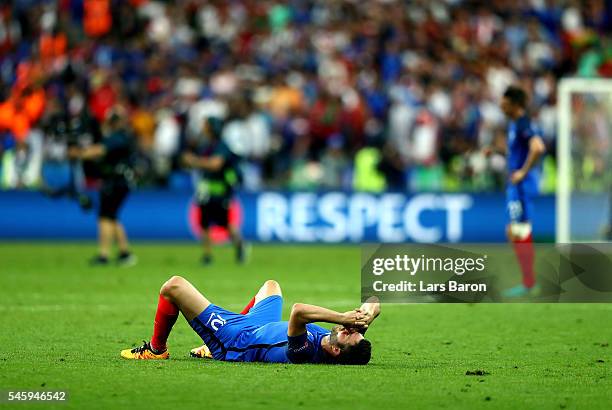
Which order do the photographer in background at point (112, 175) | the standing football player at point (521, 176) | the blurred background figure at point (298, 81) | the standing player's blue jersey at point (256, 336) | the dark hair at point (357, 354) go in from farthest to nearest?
the blurred background figure at point (298, 81)
the photographer in background at point (112, 175)
the standing football player at point (521, 176)
the standing player's blue jersey at point (256, 336)
the dark hair at point (357, 354)

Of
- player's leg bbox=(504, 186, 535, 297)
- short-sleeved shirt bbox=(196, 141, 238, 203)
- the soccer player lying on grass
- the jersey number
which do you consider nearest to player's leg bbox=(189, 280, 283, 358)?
the soccer player lying on grass

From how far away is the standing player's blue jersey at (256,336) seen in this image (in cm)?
970

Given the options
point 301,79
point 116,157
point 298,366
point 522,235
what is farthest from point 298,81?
point 298,366

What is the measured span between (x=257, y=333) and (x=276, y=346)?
0.18 meters

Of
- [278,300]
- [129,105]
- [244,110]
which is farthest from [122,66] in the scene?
[278,300]

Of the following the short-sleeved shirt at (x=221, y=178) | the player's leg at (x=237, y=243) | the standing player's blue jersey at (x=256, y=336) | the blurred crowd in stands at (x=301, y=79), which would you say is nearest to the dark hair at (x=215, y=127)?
the short-sleeved shirt at (x=221, y=178)

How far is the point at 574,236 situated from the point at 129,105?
395 inches

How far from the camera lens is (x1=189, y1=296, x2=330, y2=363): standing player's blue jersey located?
9.70 meters

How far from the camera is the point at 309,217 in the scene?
25.6m

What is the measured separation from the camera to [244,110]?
25.9 metres

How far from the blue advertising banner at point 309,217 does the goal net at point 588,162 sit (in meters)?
3.17

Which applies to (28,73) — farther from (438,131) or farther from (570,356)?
(570,356)

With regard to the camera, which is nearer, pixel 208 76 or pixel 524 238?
pixel 524 238

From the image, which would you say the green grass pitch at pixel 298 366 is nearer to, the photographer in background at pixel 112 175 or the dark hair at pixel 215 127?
the photographer in background at pixel 112 175
